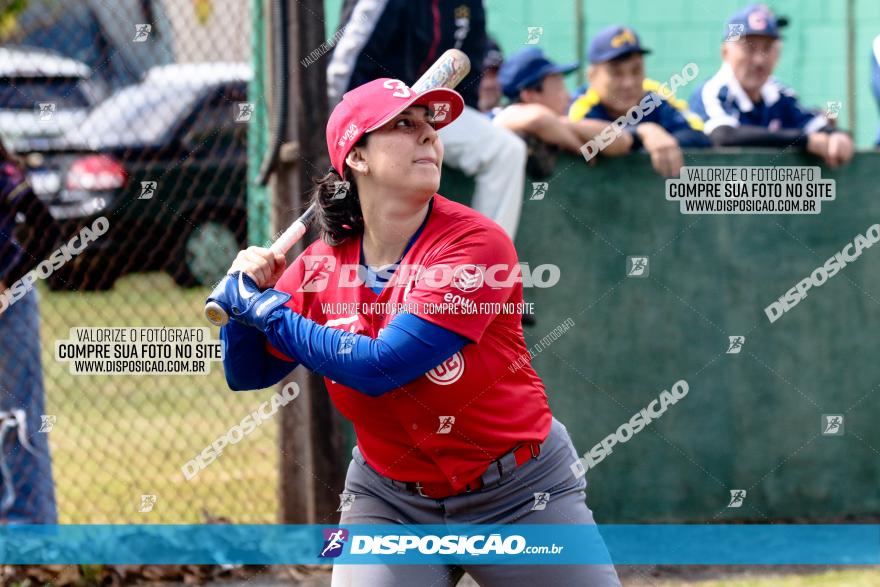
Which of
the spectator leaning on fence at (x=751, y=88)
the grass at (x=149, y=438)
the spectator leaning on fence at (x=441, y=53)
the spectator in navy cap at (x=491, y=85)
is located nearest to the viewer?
the spectator leaning on fence at (x=441, y=53)

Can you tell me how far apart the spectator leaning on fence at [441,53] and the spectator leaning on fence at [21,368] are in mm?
1304

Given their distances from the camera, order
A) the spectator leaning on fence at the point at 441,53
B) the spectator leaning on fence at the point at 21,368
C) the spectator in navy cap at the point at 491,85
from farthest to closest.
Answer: the spectator in navy cap at the point at 491,85 → the spectator leaning on fence at the point at 21,368 → the spectator leaning on fence at the point at 441,53

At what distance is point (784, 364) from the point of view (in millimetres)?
5762

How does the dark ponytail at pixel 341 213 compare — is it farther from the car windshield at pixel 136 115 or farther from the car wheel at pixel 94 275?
the car windshield at pixel 136 115

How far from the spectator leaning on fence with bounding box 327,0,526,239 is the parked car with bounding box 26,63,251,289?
3.13 meters

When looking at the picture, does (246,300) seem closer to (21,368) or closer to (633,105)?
(21,368)

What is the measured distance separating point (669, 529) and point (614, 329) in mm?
892

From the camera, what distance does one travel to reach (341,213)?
3.49 m

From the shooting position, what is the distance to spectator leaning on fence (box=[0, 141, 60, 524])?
17.1 ft

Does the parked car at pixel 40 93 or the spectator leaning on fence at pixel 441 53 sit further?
the parked car at pixel 40 93

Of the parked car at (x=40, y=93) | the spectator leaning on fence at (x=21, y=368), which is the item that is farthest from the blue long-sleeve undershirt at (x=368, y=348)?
the parked car at (x=40, y=93)

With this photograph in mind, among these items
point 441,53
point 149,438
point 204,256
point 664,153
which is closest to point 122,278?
point 149,438

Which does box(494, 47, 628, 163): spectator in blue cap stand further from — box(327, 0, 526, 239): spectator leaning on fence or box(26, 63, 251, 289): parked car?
box(26, 63, 251, 289): parked car

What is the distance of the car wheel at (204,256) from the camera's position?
7.77m
